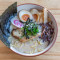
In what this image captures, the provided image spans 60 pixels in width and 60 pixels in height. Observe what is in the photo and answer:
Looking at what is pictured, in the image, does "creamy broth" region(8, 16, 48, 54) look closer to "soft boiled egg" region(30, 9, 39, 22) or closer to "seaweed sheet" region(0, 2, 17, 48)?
"seaweed sheet" region(0, 2, 17, 48)

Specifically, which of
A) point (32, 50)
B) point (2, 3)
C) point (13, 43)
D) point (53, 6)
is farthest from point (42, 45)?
point (2, 3)

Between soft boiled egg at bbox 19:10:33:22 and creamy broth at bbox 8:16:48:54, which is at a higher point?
soft boiled egg at bbox 19:10:33:22

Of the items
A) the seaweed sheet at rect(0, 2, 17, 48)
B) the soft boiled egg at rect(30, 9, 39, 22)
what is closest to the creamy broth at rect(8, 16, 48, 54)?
the seaweed sheet at rect(0, 2, 17, 48)

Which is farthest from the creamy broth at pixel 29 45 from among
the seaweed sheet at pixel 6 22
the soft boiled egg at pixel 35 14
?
the soft boiled egg at pixel 35 14

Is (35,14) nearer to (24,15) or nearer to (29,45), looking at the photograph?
(24,15)

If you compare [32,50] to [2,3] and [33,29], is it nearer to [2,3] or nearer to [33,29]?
[33,29]

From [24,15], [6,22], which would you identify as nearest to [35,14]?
[24,15]

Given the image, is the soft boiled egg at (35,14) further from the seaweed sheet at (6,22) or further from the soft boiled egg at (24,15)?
the seaweed sheet at (6,22)

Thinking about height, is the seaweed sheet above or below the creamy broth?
above
